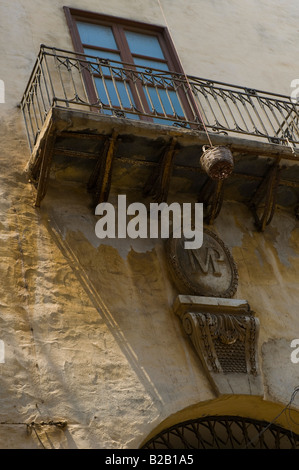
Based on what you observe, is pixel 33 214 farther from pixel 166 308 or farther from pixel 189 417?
pixel 189 417

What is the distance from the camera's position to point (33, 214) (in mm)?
6750

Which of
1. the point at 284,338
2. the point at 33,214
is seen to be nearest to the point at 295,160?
the point at 284,338

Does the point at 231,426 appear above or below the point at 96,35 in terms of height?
below

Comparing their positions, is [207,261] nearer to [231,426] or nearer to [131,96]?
[231,426]

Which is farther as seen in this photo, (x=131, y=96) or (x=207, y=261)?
(x=131, y=96)

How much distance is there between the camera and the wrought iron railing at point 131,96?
24.4 ft

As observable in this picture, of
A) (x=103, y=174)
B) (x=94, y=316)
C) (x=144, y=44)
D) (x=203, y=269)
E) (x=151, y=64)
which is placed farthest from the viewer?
(x=144, y=44)

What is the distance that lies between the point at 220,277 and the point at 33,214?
1990 millimetres

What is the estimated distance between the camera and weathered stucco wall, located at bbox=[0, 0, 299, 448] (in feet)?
18.3

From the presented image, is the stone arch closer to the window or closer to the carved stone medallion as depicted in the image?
the carved stone medallion

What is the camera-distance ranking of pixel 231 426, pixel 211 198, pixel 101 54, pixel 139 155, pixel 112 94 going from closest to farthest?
pixel 231 426
pixel 139 155
pixel 211 198
pixel 112 94
pixel 101 54

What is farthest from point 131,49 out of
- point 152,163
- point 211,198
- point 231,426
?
point 231,426

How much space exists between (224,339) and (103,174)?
2067 mm

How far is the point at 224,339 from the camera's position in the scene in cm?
636
